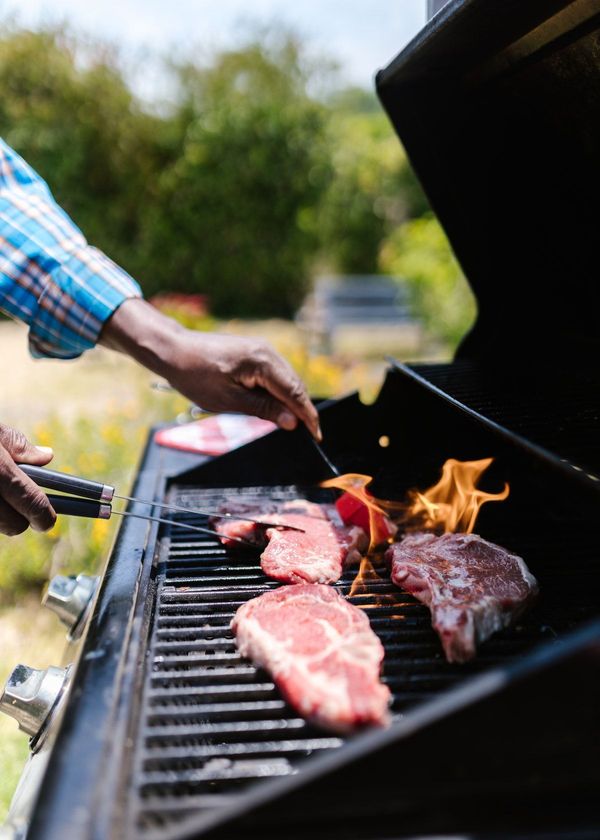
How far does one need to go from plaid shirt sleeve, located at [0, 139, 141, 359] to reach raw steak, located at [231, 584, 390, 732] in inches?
53.6

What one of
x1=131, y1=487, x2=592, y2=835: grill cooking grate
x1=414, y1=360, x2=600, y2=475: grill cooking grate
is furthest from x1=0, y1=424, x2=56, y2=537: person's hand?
x1=414, y1=360, x2=600, y2=475: grill cooking grate

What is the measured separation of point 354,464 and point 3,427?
1.51 m

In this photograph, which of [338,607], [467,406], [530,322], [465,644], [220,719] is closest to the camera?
[220,719]

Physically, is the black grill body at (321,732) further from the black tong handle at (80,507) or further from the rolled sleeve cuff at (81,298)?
the rolled sleeve cuff at (81,298)

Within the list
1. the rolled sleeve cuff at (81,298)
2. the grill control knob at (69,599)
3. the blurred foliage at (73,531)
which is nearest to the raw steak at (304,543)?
the grill control knob at (69,599)

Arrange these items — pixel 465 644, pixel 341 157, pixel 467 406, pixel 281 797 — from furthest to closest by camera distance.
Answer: pixel 341 157, pixel 467 406, pixel 465 644, pixel 281 797

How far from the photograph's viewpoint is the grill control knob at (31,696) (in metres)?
1.92

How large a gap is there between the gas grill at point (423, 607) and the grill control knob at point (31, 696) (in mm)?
44

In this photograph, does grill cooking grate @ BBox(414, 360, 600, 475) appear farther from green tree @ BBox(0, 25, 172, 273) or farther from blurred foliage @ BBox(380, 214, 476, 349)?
green tree @ BBox(0, 25, 172, 273)

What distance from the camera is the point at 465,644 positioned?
5.68 feet

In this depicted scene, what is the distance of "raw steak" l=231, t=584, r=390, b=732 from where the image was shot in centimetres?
148

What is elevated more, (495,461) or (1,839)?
(495,461)

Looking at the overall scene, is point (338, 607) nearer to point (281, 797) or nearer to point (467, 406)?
point (467, 406)

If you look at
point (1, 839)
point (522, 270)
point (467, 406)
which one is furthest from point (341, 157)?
point (1, 839)
